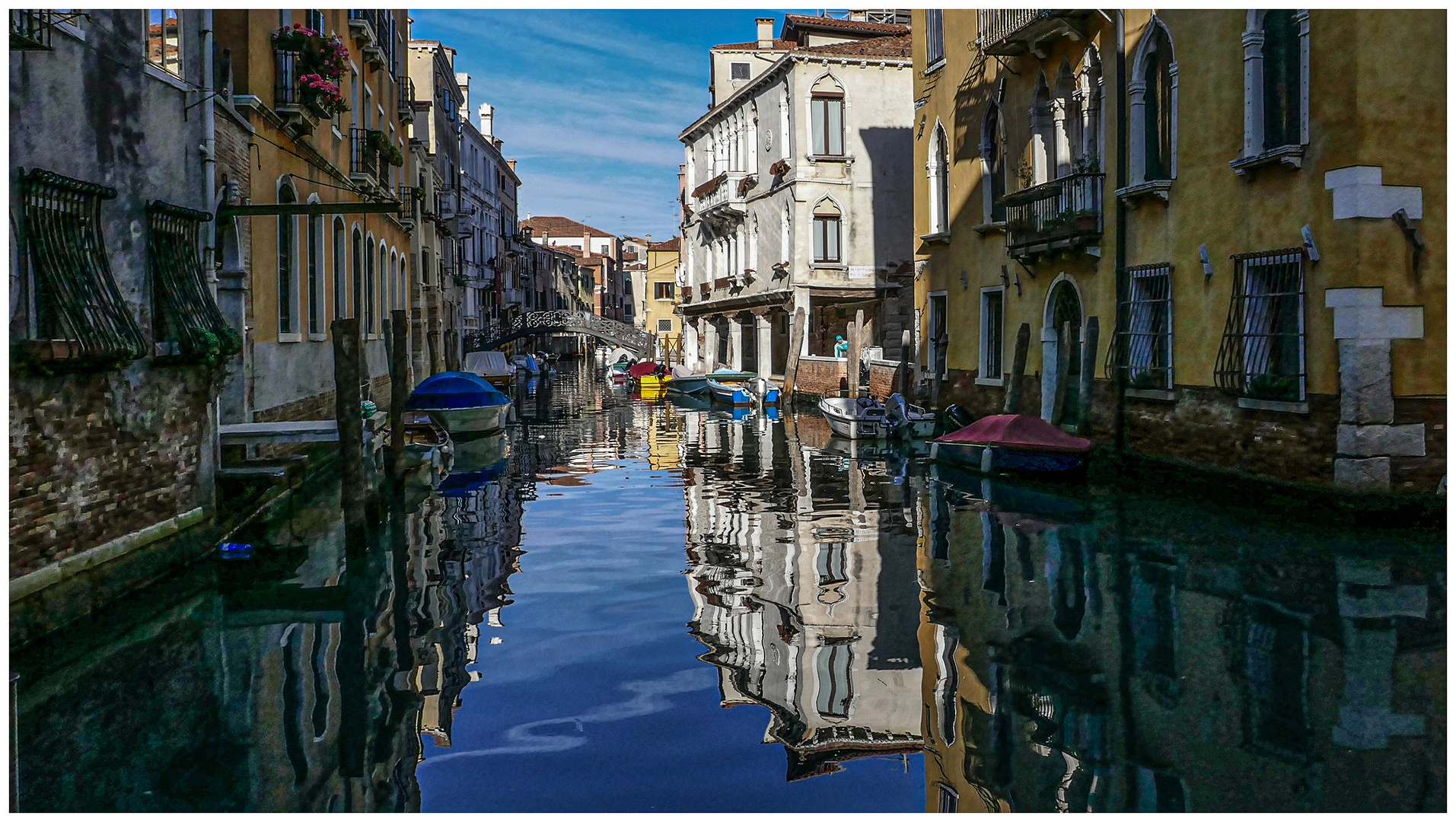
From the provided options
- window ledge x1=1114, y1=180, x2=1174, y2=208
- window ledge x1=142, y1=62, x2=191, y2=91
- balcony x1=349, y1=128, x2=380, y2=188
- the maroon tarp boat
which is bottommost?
the maroon tarp boat

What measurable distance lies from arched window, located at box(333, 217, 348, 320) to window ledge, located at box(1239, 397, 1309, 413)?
39.8ft

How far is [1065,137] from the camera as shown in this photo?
16.7 m

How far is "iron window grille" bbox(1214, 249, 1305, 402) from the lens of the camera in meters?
11.2

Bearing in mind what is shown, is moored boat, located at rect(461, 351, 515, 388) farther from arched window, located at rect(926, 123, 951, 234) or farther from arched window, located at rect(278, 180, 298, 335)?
arched window, located at rect(278, 180, 298, 335)

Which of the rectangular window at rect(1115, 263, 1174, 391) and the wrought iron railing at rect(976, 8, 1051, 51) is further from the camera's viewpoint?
the wrought iron railing at rect(976, 8, 1051, 51)

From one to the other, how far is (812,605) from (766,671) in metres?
1.63

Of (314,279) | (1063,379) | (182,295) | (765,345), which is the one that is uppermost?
(314,279)

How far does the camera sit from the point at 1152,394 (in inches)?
542

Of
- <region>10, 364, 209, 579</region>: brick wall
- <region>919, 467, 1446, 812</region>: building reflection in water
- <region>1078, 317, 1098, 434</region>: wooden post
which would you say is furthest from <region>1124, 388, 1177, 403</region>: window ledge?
<region>10, 364, 209, 579</region>: brick wall

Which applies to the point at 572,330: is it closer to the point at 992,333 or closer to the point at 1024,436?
the point at 992,333

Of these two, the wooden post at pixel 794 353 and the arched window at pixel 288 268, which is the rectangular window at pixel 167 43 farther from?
the wooden post at pixel 794 353

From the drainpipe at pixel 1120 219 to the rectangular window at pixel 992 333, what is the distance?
397cm


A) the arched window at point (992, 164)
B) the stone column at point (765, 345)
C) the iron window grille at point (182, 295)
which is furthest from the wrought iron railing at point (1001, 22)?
the stone column at point (765, 345)

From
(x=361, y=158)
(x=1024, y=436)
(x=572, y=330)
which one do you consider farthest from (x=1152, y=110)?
(x=572, y=330)
